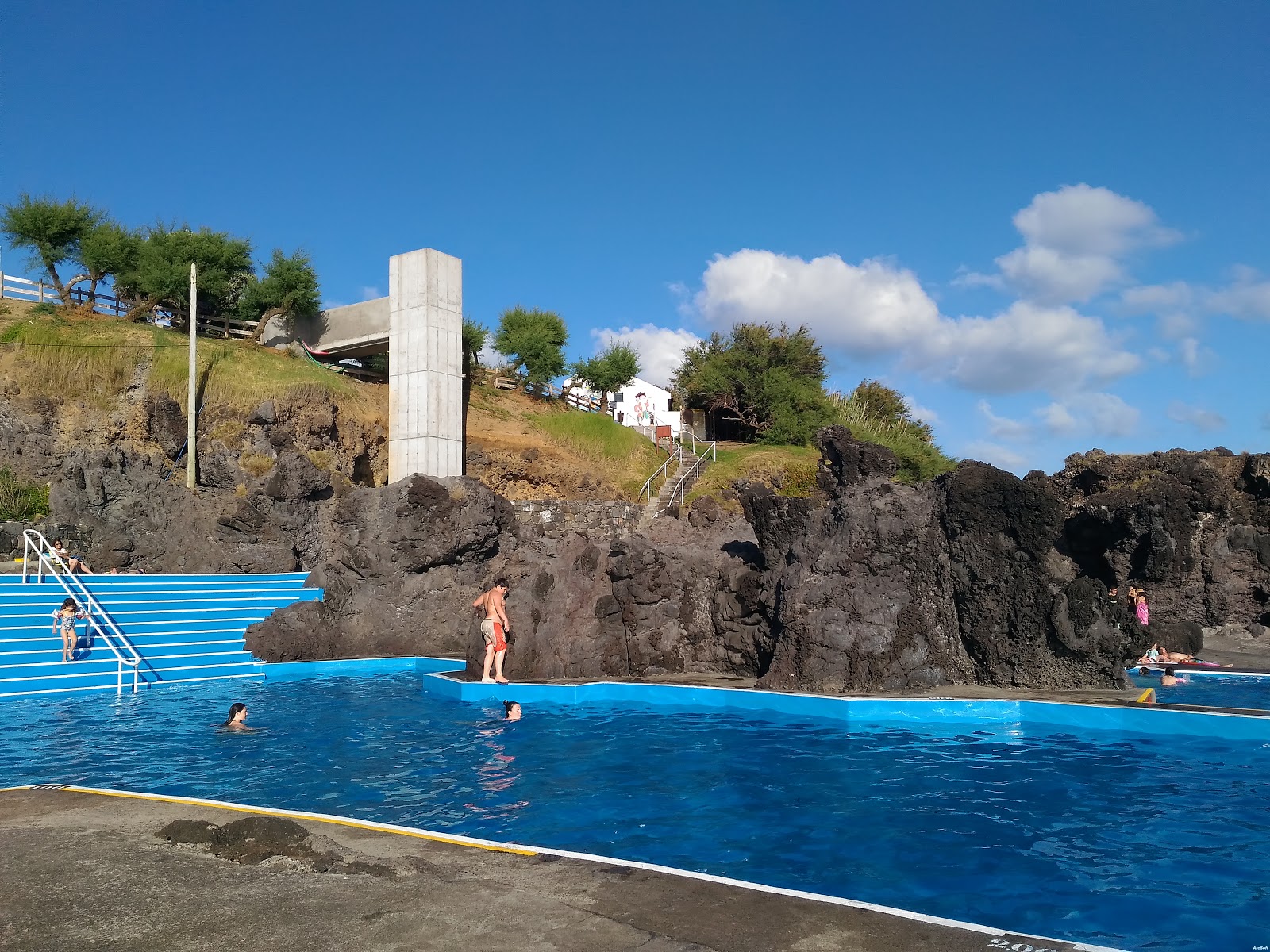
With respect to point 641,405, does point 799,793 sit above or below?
below

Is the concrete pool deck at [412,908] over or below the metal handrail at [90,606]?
below

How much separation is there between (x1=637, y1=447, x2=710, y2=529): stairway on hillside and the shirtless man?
18.0m

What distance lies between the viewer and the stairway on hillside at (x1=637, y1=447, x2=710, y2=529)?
33781mm

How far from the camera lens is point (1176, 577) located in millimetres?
18438

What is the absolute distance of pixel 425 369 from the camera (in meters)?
31.6

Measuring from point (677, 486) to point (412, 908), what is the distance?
31.3 meters

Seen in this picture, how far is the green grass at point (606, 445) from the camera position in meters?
37.7

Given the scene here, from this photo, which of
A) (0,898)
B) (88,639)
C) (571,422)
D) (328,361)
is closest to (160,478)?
(88,639)

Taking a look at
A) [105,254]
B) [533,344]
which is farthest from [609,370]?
[105,254]

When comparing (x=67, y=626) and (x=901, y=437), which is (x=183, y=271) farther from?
(x=901, y=437)

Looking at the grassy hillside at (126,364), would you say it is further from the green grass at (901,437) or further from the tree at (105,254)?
the green grass at (901,437)

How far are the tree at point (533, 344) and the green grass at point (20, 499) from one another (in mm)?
21844

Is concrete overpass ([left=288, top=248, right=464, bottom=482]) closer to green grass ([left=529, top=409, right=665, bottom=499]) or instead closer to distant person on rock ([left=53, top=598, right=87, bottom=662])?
green grass ([left=529, top=409, right=665, bottom=499])

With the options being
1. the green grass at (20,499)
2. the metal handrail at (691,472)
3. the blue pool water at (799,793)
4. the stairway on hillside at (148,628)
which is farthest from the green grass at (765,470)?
the blue pool water at (799,793)
